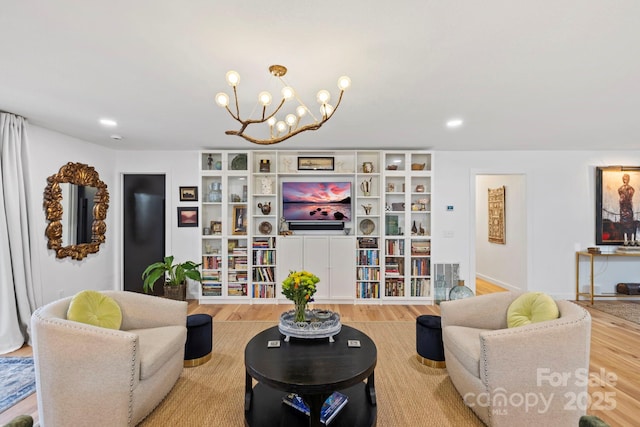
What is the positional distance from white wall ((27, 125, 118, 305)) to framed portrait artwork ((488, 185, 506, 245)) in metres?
7.11

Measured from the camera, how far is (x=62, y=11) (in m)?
1.58

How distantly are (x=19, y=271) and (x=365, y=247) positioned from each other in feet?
14.3

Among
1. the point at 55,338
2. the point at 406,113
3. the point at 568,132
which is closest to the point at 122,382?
the point at 55,338

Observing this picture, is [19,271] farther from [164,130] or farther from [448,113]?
[448,113]

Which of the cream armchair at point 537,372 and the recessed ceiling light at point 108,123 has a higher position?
the recessed ceiling light at point 108,123

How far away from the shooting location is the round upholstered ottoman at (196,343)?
280 centimetres

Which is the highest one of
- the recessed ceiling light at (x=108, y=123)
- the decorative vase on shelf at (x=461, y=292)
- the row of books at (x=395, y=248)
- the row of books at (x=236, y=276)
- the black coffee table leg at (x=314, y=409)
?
the recessed ceiling light at (x=108, y=123)

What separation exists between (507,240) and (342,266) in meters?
3.36

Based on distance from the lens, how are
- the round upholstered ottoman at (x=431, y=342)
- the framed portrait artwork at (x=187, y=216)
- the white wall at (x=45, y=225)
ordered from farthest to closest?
the framed portrait artwork at (x=187, y=216) → the white wall at (x=45, y=225) → the round upholstered ottoman at (x=431, y=342)

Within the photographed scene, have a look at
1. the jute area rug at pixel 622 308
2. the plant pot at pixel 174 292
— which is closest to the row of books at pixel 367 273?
the plant pot at pixel 174 292

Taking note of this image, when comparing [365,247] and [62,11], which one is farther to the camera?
[365,247]

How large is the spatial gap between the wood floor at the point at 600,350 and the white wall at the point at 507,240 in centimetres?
47

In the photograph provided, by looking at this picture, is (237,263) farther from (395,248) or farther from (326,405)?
(326,405)

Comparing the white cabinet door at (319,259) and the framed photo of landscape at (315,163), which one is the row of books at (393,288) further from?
the framed photo of landscape at (315,163)
